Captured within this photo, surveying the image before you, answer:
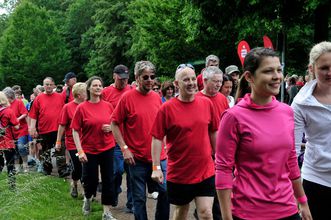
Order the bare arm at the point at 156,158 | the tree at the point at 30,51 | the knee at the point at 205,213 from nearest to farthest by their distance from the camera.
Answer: the knee at the point at 205,213 → the bare arm at the point at 156,158 → the tree at the point at 30,51

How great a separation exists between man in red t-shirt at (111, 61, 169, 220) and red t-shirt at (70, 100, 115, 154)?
1.23 metres

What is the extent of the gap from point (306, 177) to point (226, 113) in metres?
1.28

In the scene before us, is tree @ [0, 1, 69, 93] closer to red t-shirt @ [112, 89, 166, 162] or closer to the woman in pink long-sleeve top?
red t-shirt @ [112, 89, 166, 162]

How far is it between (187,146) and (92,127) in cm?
272

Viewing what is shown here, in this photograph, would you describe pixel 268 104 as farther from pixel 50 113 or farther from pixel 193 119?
pixel 50 113

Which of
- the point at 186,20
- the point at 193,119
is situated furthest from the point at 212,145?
the point at 186,20

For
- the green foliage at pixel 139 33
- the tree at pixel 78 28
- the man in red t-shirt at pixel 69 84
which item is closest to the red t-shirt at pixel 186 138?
the man in red t-shirt at pixel 69 84

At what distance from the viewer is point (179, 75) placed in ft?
18.7

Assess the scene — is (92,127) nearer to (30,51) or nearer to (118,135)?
(118,135)

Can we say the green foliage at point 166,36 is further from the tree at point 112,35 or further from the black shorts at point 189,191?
the black shorts at point 189,191

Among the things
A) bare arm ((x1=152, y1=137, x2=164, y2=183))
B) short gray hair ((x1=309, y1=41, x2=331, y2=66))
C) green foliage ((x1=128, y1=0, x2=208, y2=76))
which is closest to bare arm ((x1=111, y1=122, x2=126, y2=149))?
bare arm ((x1=152, y1=137, x2=164, y2=183))

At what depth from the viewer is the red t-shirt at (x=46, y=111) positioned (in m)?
11.8

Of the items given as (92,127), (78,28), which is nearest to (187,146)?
(92,127)

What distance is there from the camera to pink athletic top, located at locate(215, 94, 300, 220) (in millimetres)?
3559
